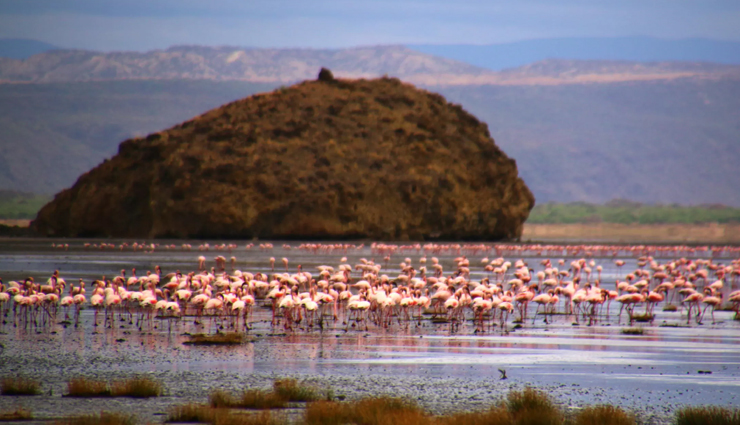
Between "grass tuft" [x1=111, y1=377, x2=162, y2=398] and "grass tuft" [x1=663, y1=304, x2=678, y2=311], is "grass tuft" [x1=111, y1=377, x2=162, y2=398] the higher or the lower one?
the higher one

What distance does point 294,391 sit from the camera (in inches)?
568

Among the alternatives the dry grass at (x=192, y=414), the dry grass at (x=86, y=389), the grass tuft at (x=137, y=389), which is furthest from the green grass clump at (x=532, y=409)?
the dry grass at (x=86, y=389)

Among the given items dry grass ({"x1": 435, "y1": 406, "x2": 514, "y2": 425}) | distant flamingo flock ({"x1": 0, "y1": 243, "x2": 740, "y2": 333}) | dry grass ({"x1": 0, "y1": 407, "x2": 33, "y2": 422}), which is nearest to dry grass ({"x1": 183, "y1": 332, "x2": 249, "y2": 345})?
distant flamingo flock ({"x1": 0, "y1": 243, "x2": 740, "y2": 333})

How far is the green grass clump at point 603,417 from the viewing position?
1249 cm

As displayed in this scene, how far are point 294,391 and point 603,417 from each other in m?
4.85

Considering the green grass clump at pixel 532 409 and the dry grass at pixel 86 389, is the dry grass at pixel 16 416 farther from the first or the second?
the green grass clump at pixel 532 409

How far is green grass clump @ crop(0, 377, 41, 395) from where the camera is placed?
47.1ft

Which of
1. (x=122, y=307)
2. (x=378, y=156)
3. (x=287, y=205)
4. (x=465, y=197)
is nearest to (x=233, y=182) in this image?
(x=287, y=205)

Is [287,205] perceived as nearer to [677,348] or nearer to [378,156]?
[378,156]

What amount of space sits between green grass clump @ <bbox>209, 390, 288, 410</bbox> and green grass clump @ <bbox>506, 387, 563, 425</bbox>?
11.5 feet

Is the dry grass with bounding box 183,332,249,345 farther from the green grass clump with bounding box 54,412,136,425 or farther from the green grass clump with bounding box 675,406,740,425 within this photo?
the green grass clump with bounding box 675,406,740,425

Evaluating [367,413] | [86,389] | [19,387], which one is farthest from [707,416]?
[19,387]

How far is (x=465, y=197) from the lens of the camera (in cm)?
10419

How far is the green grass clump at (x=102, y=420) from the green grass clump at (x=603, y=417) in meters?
6.21
